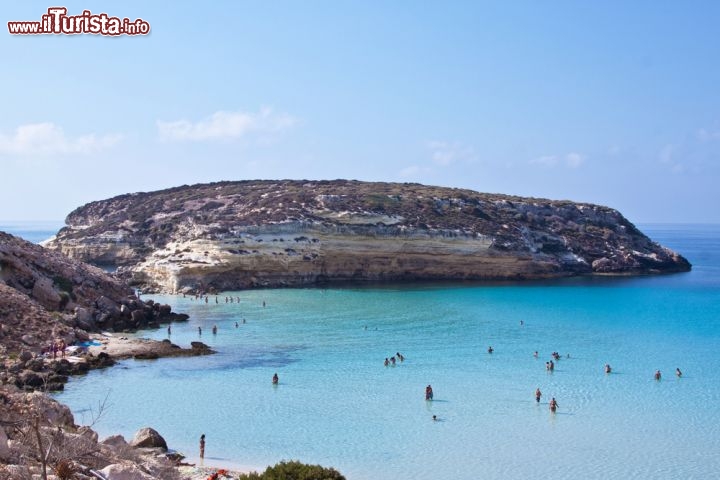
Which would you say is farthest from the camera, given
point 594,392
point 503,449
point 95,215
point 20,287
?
point 95,215

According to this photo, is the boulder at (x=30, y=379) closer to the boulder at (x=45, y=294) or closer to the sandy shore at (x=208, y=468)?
the sandy shore at (x=208, y=468)

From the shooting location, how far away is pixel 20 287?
40.1 meters

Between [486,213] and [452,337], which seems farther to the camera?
[486,213]

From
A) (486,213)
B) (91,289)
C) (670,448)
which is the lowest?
(670,448)

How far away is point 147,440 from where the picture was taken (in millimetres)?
20047

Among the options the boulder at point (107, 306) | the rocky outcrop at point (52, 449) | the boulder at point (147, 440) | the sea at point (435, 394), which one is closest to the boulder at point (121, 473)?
the rocky outcrop at point (52, 449)

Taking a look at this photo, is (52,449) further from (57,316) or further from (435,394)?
(57,316)

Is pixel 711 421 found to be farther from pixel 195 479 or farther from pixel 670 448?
pixel 195 479

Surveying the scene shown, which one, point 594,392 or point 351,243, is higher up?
point 351,243

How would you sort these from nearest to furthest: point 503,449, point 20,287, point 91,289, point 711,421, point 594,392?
point 503,449
point 711,421
point 594,392
point 20,287
point 91,289

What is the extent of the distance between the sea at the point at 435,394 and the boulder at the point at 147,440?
734 mm

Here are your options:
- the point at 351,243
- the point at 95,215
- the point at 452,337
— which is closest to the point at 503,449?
the point at 452,337

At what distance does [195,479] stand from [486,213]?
2644 inches

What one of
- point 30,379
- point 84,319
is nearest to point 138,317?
point 84,319
